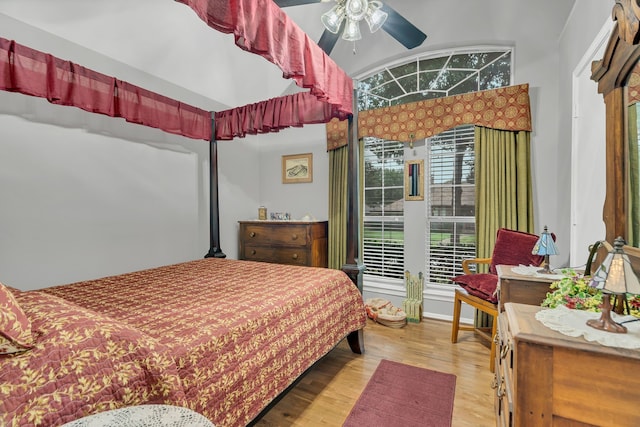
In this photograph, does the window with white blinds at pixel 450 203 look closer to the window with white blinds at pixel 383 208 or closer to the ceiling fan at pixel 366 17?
the window with white blinds at pixel 383 208

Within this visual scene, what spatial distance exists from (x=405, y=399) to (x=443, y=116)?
2.69 meters

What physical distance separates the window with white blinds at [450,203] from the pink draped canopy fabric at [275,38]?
171cm

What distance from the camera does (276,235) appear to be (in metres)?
3.76

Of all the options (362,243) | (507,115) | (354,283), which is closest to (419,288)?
(362,243)

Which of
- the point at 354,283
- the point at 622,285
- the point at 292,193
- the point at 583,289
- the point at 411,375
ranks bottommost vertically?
the point at 411,375

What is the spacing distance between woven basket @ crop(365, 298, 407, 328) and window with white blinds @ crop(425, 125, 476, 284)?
59cm

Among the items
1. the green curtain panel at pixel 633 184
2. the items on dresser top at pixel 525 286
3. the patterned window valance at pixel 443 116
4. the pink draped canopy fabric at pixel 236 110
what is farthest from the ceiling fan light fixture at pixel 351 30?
the items on dresser top at pixel 525 286

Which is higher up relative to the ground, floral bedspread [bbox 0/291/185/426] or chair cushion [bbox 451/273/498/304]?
floral bedspread [bbox 0/291/185/426]

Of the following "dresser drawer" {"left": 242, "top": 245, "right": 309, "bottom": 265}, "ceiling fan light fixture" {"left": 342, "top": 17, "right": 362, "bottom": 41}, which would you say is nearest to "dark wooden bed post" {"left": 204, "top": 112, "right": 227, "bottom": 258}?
"dresser drawer" {"left": 242, "top": 245, "right": 309, "bottom": 265}

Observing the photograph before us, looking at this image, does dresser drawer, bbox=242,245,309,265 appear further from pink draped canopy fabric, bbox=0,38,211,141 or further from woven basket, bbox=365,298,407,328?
pink draped canopy fabric, bbox=0,38,211,141

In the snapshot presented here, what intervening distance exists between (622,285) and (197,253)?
3632 millimetres

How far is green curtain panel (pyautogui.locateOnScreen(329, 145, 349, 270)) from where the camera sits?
3836 mm

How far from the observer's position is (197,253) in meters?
3.62

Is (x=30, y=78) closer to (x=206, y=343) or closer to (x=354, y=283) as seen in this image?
(x=206, y=343)
